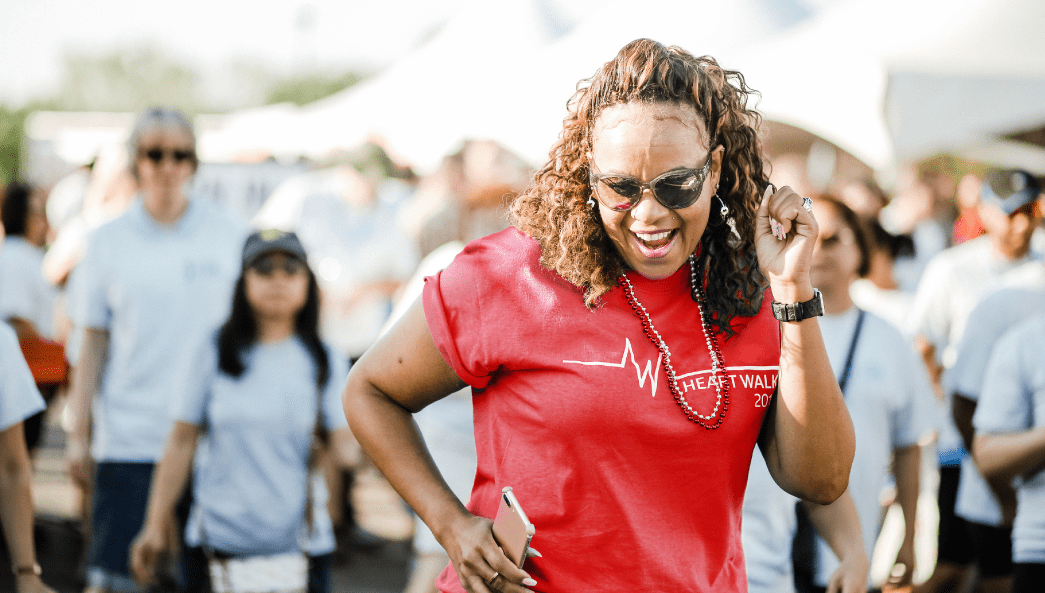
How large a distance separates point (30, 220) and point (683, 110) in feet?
11.3

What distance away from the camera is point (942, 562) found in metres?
5.33

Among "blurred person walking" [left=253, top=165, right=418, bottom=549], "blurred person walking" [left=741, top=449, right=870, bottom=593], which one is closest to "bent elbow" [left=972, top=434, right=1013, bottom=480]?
"blurred person walking" [left=741, top=449, right=870, bottom=593]

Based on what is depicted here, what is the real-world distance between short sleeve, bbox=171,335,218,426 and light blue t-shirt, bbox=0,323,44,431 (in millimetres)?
1099

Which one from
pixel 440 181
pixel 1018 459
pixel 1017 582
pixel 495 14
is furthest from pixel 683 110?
pixel 495 14

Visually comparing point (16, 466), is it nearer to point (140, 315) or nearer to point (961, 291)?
point (140, 315)

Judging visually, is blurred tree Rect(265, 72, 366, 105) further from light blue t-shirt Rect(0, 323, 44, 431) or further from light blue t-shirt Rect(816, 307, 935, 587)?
light blue t-shirt Rect(0, 323, 44, 431)

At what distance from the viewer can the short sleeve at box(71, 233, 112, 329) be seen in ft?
14.4

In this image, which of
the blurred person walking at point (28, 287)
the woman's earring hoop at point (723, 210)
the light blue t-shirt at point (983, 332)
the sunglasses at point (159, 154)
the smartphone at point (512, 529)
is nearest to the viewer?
the smartphone at point (512, 529)

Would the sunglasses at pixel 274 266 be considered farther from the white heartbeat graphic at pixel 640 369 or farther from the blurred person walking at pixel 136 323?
the white heartbeat graphic at pixel 640 369

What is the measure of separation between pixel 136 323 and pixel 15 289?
32.5 inches

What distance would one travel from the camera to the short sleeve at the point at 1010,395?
12.3ft

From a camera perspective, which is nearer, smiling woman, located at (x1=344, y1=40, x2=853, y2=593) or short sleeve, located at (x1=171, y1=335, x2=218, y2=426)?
smiling woman, located at (x1=344, y1=40, x2=853, y2=593)

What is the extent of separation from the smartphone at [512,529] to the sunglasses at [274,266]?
2386 millimetres

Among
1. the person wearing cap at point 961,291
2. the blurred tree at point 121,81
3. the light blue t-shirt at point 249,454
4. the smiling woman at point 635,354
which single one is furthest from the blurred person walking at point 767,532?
the blurred tree at point 121,81
